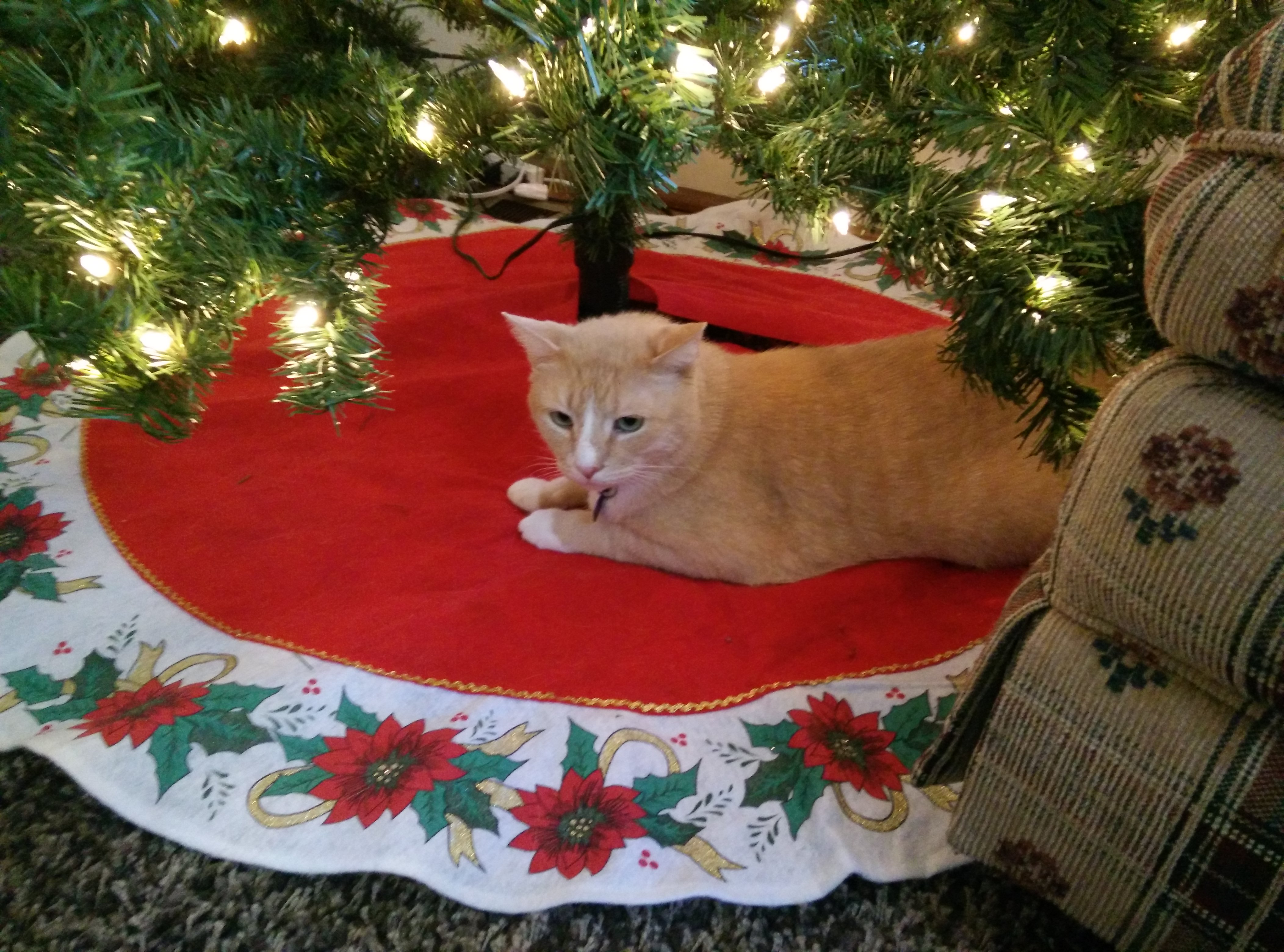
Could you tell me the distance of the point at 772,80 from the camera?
34.4 inches

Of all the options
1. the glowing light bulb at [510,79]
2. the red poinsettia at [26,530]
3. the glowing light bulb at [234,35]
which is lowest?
the red poinsettia at [26,530]

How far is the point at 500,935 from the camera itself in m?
0.67

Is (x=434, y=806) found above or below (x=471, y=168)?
below

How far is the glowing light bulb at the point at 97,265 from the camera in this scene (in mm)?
631

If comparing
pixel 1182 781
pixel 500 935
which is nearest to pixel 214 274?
pixel 500 935

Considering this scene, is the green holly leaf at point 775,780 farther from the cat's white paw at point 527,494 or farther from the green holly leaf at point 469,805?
the cat's white paw at point 527,494

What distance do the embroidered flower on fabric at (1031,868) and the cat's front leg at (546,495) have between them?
686 millimetres

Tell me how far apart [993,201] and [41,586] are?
114 centimetres

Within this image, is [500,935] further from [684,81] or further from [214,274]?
[684,81]

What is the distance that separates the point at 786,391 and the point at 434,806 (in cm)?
68

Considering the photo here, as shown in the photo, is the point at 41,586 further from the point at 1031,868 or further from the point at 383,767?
the point at 1031,868

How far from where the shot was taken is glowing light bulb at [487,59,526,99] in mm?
788

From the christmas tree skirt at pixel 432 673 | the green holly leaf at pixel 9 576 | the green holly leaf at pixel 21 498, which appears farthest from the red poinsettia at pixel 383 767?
the green holly leaf at pixel 21 498

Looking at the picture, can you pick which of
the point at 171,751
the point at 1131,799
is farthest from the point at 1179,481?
the point at 171,751
